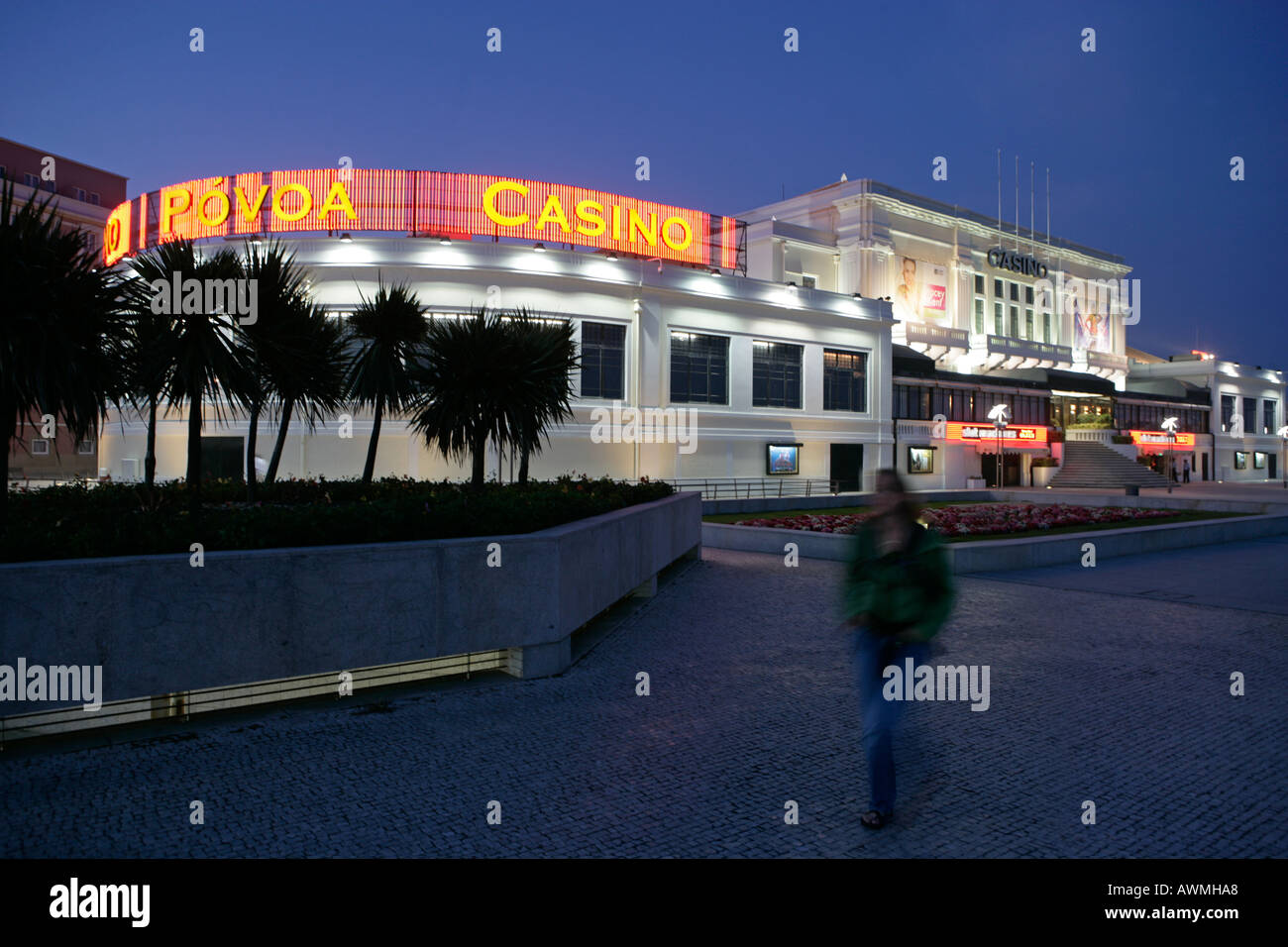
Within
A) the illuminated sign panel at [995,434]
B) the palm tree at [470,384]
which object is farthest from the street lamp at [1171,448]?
the palm tree at [470,384]

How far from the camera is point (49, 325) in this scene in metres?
7.00

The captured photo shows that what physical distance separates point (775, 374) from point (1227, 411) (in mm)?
59161

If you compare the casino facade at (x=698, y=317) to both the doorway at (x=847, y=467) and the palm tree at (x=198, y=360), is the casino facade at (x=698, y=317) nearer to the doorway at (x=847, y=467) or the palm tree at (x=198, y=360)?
the doorway at (x=847, y=467)

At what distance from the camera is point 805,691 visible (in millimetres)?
7555

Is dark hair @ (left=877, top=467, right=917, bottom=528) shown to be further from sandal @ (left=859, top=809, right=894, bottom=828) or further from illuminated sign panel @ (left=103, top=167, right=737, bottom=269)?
illuminated sign panel @ (left=103, top=167, right=737, bottom=269)

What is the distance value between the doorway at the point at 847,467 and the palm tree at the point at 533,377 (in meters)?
30.6

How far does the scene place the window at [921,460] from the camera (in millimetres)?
48812

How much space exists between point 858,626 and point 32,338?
7264 millimetres

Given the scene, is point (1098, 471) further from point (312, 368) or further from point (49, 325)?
point (49, 325)

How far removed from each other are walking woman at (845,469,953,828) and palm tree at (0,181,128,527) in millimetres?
6856

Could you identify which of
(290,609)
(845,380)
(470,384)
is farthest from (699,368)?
(290,609)

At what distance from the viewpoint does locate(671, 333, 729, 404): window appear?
3819 centimetres
